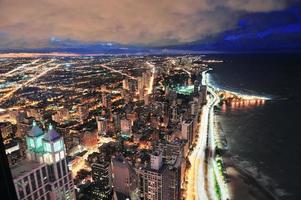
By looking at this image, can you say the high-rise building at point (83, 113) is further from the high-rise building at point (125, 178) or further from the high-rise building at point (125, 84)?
the high-rise building at point (125, 178)

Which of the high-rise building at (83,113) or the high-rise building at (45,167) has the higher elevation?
the high-rise building at (45,167)

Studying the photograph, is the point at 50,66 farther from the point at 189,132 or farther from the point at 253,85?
the point at 253,85

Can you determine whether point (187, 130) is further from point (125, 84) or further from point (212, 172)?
point (125, 84)

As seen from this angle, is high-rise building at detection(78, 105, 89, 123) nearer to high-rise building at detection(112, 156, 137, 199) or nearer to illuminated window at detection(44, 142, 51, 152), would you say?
high-rise building at detection(112, 156, 137, 199)

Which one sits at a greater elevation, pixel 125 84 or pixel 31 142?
pixel 31 142

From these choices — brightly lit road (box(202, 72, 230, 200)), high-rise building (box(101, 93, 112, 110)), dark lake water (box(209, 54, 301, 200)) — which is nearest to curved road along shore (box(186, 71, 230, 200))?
brightly lit road (box(202, 72, 230, 200))

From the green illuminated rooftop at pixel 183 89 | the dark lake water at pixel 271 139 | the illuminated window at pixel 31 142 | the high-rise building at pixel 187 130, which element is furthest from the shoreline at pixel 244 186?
the green illuminated rooftop at pixel 183 89

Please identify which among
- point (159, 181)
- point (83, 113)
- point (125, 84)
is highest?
point (125, 84)

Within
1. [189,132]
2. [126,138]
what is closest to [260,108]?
[189,132]

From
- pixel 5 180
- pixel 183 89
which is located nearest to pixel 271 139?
pixel 183 89
